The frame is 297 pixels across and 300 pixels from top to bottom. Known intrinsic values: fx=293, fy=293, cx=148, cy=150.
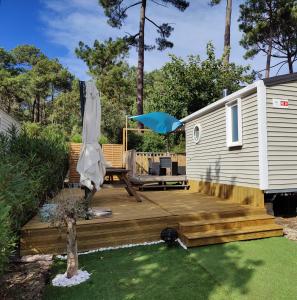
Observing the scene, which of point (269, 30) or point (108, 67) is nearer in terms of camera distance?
point (269, 30)

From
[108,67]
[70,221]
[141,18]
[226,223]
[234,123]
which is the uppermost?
[141,18]

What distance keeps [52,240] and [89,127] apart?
73.0 inches

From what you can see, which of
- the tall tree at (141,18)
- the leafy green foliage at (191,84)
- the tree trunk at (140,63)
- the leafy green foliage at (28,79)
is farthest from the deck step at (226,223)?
the leafy green foliage at (28,79)

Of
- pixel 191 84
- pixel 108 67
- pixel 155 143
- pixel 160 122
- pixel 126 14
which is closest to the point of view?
pixel 160 122

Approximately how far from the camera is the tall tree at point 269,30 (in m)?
15.5

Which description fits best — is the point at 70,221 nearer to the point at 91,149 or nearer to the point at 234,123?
the point at 91,149

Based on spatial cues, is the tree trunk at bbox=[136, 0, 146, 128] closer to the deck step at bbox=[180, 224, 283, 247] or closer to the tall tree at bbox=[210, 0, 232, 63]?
the tall tree at bbox=[210, 0, 232, 63]

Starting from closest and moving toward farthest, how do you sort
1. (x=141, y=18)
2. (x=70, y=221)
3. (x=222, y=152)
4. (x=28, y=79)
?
(x=70, y=221), (x=222, y=152), (x=141, y=18), (x=28, y=79)

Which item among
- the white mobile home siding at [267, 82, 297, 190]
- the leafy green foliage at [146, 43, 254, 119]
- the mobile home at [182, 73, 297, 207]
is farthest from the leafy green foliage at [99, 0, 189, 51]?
the white mobile home siding at [267, 82, 297, 190]

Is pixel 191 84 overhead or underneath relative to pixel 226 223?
overhead

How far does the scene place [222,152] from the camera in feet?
22.6

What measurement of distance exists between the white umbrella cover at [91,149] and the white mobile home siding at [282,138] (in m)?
3.04

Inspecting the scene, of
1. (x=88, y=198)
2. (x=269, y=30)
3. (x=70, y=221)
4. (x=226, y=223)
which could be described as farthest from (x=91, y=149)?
(x=269, y=30)

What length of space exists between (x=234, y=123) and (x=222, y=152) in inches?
33.0
